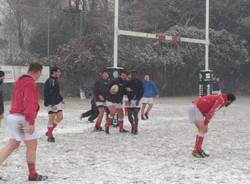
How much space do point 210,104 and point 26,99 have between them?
13.6 ft

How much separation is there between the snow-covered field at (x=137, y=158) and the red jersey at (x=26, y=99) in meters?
1.09

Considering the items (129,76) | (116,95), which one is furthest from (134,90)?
(116,95)

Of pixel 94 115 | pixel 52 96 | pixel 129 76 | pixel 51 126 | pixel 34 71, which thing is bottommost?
pixel 94 115

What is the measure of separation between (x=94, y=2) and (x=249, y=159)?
2813cm

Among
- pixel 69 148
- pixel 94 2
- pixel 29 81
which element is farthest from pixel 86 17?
pixel 29 81

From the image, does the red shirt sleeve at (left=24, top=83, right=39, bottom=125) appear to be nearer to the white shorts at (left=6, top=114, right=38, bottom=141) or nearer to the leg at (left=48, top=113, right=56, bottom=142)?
the white shorts at (left=6, top=114, right=38, bottom=141)

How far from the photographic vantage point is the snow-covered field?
8.52 meters

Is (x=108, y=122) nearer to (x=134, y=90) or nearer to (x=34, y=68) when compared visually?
(x=134, y=90)

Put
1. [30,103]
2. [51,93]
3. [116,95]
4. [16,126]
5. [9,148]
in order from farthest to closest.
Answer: [116,95] → [51,93] → [9,148] → [16,126] → [30,103]

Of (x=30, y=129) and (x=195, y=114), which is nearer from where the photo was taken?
(x=30, y=129)

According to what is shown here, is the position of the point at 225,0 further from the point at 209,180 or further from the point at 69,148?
the point at 209,180

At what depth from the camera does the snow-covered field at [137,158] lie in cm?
852

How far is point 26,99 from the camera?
7836 millimetres

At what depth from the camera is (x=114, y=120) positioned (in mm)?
16578
